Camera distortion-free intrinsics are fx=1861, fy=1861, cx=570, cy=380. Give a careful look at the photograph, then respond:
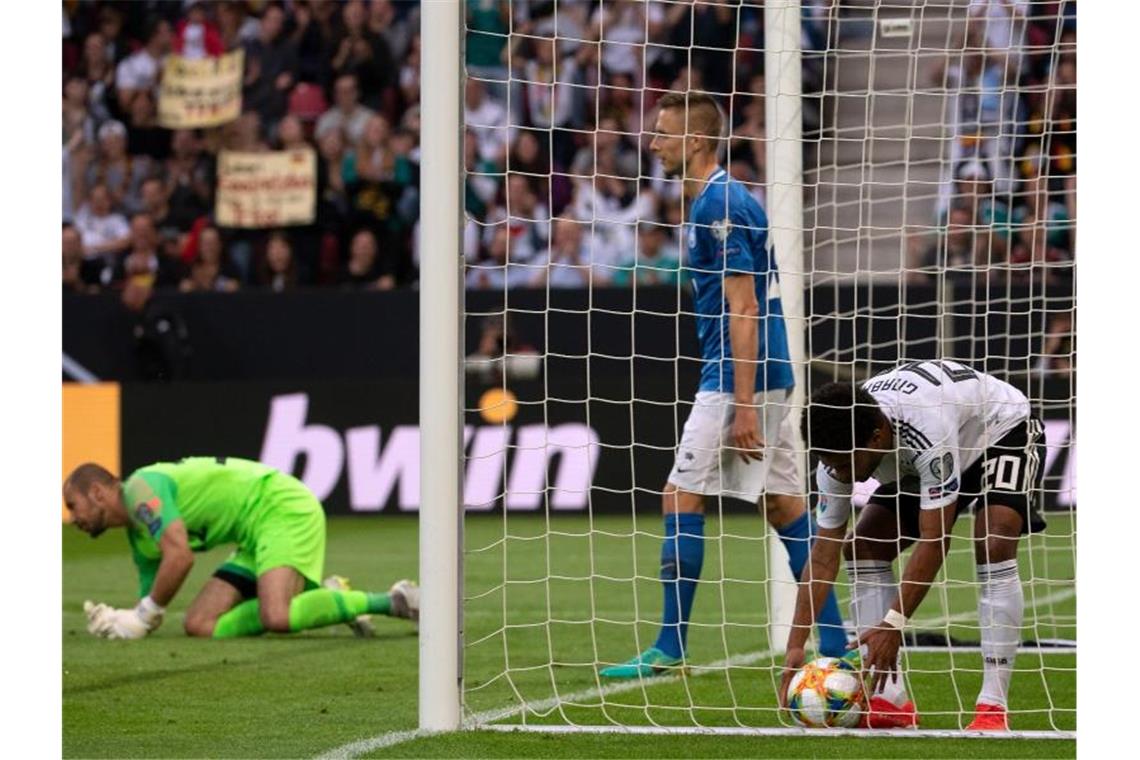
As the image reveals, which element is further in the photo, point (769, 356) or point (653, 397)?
point (653, 397)

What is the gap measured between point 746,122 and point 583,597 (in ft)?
22.3

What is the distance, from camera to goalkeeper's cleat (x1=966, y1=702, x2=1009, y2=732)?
5.46 meters

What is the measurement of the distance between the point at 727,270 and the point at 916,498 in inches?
45.7

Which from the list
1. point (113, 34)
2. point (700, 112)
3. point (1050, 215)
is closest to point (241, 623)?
point (700, 112)

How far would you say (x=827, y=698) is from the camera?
5.53m

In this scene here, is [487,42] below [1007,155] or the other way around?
the other way around

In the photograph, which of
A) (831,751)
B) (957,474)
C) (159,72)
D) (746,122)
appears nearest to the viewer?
(831,751)

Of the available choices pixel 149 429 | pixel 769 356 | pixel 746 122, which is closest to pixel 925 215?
pixel 746 122

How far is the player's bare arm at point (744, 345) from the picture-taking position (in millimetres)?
6664

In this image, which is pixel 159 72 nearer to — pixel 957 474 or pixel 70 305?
pixel 70 305

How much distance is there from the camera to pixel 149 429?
15.2 m

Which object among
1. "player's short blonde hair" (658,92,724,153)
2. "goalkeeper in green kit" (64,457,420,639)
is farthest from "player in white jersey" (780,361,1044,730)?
"goalkeeper in green kit" (64,457,420,639)

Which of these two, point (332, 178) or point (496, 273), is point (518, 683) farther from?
point (332, 178)

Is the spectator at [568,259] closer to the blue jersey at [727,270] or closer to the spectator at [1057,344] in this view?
the spectator at [1057,344]
